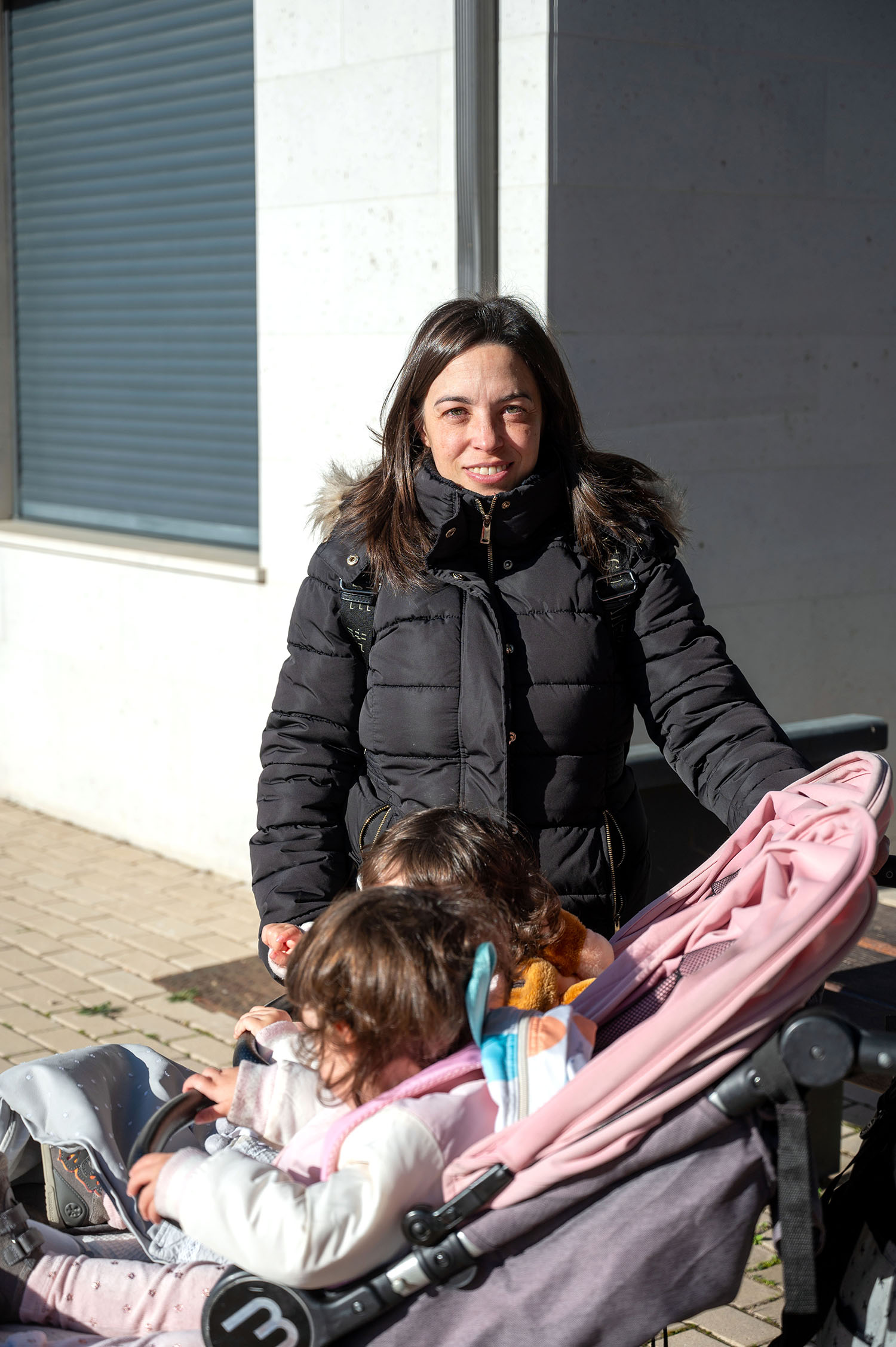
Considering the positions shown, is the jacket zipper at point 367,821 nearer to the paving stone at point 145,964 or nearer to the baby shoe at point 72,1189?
the baby shoe at point 72,1189

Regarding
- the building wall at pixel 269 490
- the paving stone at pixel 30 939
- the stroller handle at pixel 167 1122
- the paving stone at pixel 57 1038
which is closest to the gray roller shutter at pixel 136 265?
the building wall at pixel 269 490

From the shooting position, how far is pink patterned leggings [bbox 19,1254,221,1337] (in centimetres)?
213

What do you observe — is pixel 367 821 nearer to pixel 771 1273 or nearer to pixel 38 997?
pixel 771 1273

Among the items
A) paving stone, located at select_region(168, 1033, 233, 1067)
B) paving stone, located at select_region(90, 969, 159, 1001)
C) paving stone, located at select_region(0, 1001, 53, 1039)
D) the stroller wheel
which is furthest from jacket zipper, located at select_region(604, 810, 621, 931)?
paving stone, located at select_region(90, 969, 159, 1001)

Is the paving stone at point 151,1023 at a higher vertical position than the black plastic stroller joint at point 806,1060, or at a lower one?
lower

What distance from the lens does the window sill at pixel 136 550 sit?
21.9ft

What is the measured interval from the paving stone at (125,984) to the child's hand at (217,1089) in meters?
3.36

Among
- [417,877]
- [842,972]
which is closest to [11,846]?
[842,972]

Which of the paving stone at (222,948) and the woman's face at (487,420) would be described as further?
the paving stone at (222,948)

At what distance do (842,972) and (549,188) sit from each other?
9.41 ft

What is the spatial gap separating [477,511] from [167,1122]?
119cm

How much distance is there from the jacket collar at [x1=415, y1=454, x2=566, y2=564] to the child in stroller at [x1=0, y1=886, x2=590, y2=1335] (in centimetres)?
79

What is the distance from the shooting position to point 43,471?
8.40 metres

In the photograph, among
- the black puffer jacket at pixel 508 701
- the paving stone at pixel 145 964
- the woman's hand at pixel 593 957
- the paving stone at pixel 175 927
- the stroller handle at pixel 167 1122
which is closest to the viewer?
the stroller handle at pixel 167 1122
